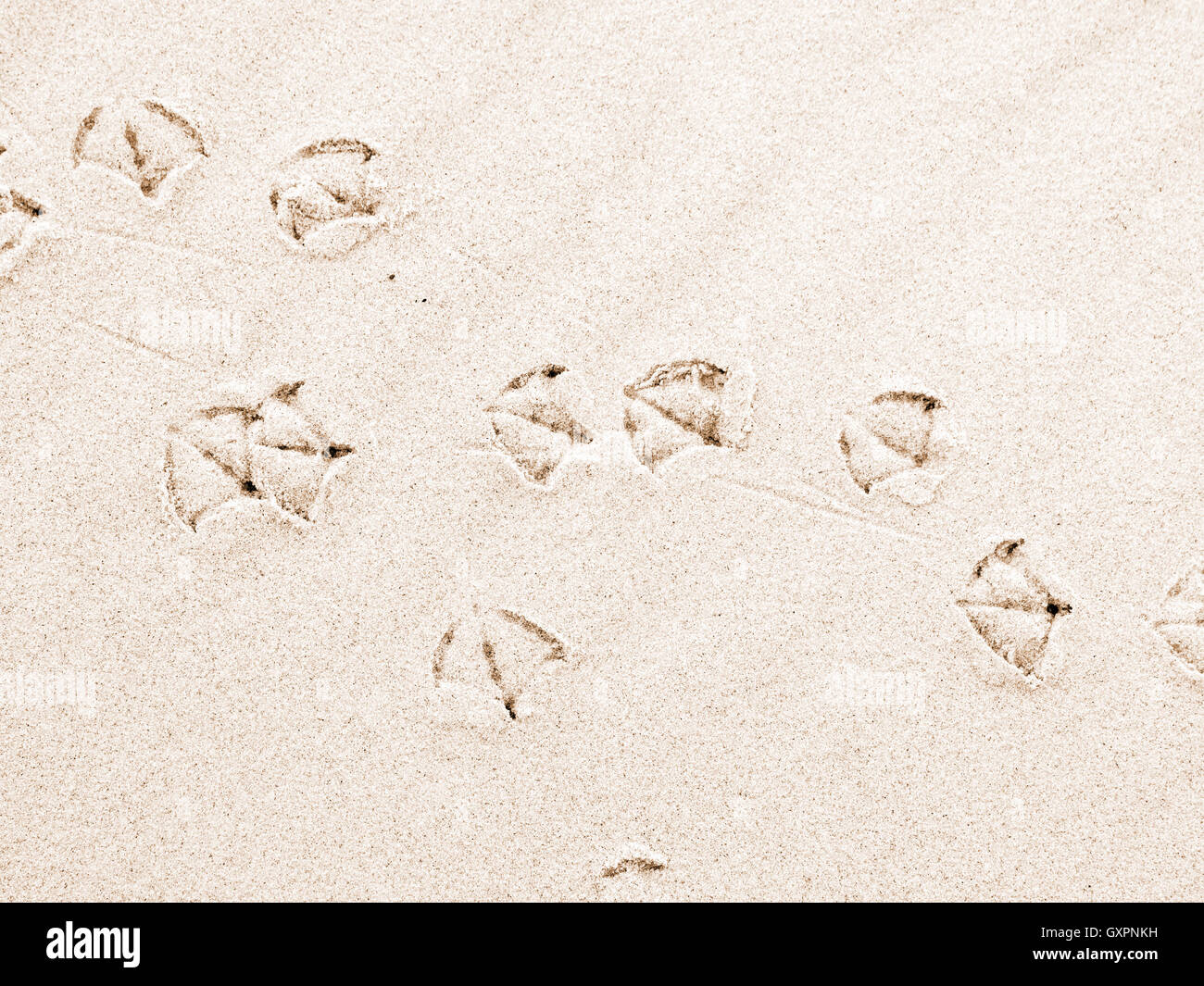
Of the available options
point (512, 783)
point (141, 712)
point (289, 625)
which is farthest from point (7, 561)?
point (512, 783)

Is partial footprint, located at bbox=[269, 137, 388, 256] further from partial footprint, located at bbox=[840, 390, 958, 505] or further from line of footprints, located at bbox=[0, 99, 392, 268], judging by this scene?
partial footprint, located at bbox=[840, 390, 958, 505]

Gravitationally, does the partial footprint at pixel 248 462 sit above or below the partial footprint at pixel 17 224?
below
